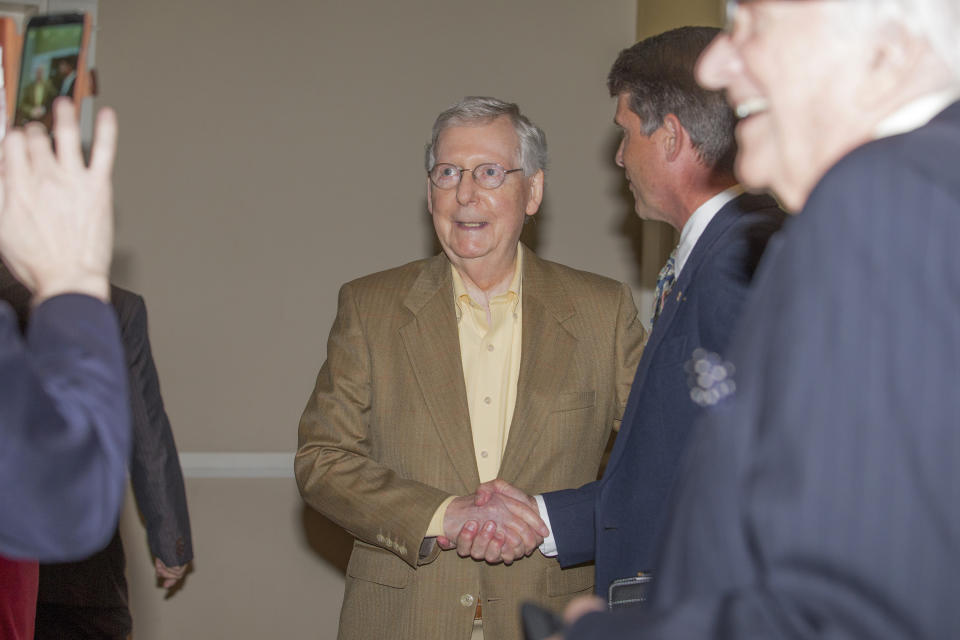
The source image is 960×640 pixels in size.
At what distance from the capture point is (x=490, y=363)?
268 centimetres

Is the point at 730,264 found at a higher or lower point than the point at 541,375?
higher

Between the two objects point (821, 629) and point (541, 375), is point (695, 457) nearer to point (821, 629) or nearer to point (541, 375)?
point (821, 629)

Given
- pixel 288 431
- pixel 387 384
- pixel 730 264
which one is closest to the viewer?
pixel 730 264

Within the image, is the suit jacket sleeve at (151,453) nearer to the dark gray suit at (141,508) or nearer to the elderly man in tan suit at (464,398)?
the dark gray suit at (141,508)

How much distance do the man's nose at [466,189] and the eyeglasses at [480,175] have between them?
0.04 ft

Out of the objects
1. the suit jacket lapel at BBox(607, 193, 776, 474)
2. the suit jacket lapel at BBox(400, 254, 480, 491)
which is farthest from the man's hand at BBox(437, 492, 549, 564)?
the suit jacket lapel at BBox(607, 193, 776, 474)

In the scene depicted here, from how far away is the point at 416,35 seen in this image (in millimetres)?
4613

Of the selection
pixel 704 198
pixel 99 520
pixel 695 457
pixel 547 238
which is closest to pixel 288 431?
pixel 547 238

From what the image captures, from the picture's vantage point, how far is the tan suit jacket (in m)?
2.43

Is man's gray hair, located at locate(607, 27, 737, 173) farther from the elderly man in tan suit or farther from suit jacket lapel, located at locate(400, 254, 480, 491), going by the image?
suit jacket lapel, located at locate(400, 254, 480, 491)

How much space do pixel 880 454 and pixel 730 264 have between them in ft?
3.94

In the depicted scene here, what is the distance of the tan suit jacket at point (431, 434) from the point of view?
2426 mm

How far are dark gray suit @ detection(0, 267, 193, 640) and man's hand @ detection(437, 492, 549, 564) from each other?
1.11 metres

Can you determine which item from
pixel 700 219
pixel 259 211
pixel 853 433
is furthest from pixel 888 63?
pixel 259 211
